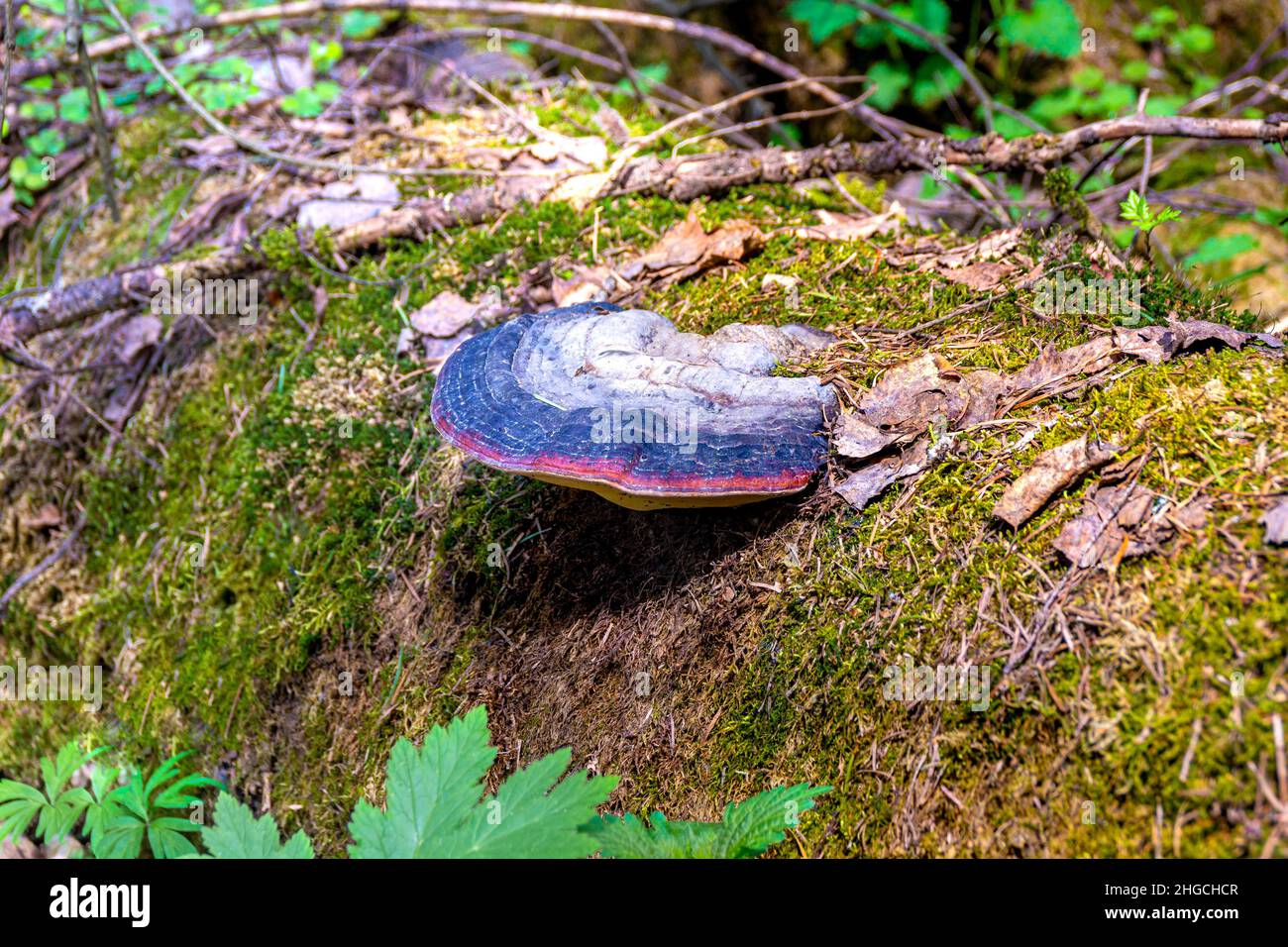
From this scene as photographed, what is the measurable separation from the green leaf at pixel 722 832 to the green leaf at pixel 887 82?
22.8 feet

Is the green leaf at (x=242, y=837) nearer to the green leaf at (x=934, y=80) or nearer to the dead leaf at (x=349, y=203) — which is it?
the dead leaf at (x=349, y=203)

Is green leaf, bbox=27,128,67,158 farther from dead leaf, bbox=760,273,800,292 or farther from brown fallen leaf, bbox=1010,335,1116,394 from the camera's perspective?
brown fallen leaf, bbox=1010,335,1116,394

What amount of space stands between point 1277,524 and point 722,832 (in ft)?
4.59

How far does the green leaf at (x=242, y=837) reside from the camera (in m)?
2.06

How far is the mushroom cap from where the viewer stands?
7.79ft

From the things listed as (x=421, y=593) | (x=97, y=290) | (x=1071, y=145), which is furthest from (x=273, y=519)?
(x=1071, y=145)

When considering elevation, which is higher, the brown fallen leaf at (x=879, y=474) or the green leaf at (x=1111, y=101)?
the green leaf at (x=1111, y=101)

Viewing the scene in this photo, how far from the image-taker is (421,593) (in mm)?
3400

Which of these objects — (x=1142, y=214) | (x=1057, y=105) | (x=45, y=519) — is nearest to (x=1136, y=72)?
(x=1057, y=105)

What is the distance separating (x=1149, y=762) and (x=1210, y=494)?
67cm

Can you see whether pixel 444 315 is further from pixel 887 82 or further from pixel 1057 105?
pixel 1057 105

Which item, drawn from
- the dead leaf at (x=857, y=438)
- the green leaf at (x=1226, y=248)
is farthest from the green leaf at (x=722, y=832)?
the green leaf at (x=1226, y=248)

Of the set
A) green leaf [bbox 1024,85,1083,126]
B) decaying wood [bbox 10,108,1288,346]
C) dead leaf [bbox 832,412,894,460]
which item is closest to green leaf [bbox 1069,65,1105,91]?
green leaf [bbox 1024,85,1083,126]
